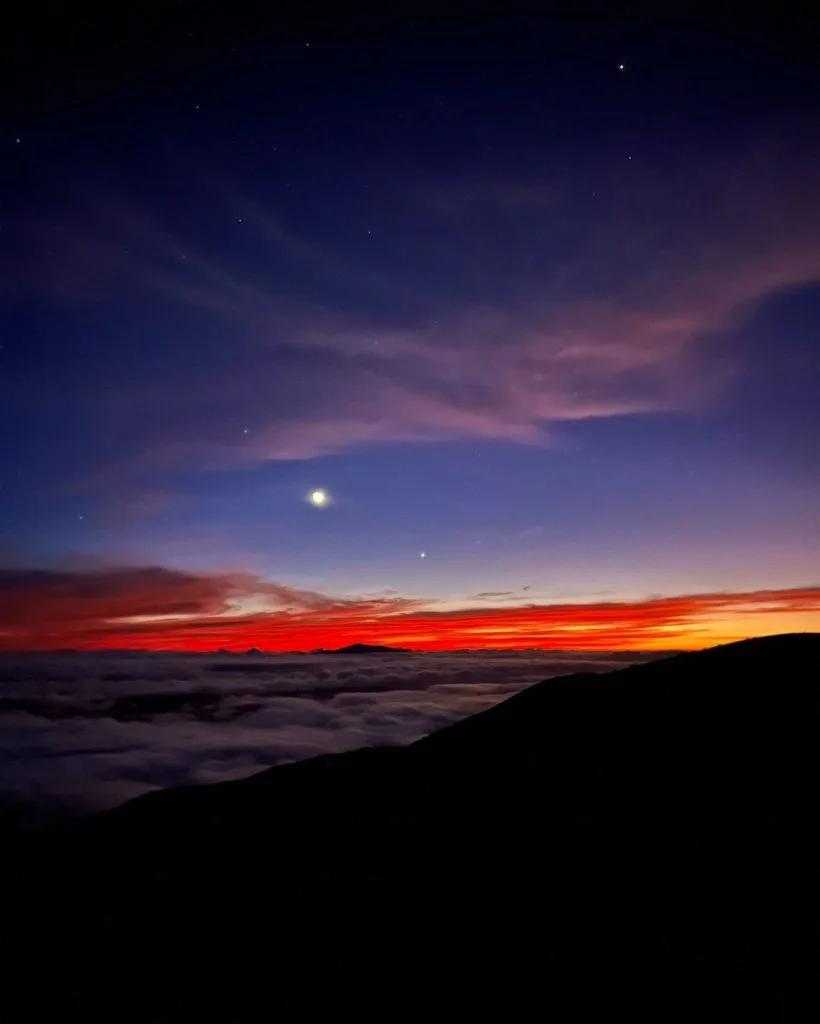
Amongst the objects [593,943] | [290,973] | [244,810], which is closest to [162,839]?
[244,810]

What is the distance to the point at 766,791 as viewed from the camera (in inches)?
1043

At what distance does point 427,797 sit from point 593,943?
86.1 ft

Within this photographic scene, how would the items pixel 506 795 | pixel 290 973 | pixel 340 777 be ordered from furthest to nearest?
pixel 340 777
pixel 506 795
pixel 290 973

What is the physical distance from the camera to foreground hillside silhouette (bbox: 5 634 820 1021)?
21.5 meters

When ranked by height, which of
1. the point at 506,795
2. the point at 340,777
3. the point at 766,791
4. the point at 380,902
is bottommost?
the point at 340,777

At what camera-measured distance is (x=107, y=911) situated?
5141 centimetres

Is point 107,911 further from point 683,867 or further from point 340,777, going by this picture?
point 683,867

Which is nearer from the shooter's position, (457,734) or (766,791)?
(766,791)

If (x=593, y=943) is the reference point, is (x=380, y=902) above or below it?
below

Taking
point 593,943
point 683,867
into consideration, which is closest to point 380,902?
point 593,943

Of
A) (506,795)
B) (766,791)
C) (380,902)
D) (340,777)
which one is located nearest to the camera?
(766,791)

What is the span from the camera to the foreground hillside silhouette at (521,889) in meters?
21.5

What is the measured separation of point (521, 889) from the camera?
92.6 ft

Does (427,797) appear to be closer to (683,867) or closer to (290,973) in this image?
(290,973)
